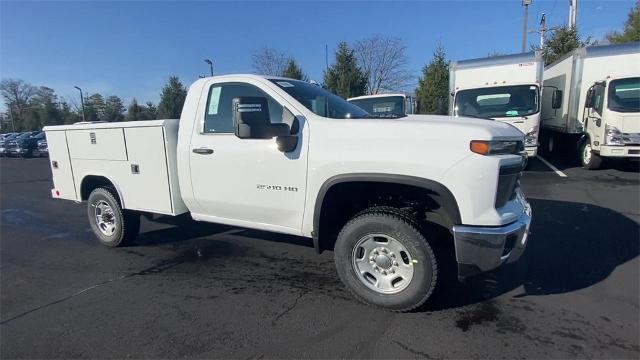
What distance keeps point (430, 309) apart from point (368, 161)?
1427mm

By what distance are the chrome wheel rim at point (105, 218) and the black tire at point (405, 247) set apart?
350cm

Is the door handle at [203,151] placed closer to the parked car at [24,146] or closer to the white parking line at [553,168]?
the white parking line at [553,168]

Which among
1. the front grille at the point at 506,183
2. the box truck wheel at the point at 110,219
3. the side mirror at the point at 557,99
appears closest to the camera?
the front grille at the point at 506,183

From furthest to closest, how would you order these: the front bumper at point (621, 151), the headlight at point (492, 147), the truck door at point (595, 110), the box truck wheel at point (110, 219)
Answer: the truck door at point (595, 110) → the front bumper at point (621, 151) → the box truck wheel at point (110, 219) → the headlight at point (492, 147)

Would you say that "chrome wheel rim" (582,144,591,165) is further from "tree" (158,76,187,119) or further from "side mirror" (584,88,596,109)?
"tree" (158,76,187,119)

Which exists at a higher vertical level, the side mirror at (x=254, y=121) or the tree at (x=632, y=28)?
the tree at (x=632, y=28)

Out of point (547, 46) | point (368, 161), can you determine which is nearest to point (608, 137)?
point (368, 161)

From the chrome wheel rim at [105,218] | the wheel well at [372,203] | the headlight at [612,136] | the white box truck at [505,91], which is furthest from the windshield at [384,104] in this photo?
the wheel well at [372,203]

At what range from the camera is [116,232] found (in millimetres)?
5090

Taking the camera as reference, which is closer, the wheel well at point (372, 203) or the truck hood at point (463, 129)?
the truck hood at point (463, 129)

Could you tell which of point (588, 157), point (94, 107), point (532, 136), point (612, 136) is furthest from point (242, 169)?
point (94, 107)

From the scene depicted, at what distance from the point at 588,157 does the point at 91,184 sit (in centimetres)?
1200

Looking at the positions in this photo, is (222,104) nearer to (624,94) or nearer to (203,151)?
(203,151)

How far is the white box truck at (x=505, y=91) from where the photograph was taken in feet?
32.4
